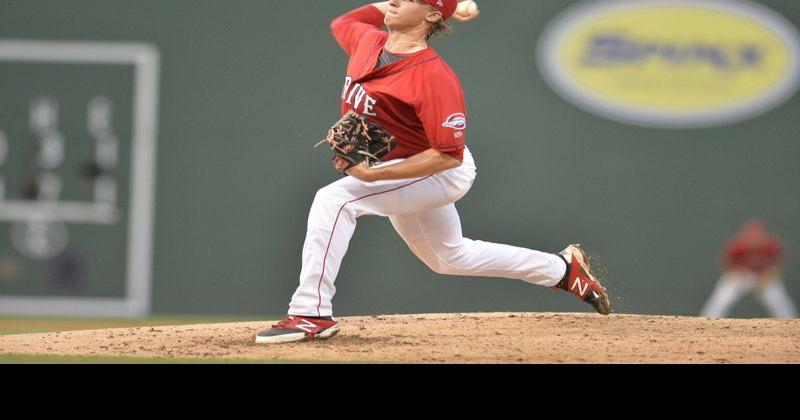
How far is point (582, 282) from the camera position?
5.49 meters

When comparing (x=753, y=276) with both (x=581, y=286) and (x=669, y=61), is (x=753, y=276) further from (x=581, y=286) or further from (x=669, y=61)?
(x=581, y=286)

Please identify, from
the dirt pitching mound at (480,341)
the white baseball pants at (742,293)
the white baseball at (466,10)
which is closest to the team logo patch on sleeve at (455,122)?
the white baseball at (466,10)

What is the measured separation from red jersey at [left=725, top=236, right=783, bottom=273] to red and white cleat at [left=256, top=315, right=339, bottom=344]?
4.86 m

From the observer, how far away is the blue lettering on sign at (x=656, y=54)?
8734 millimetres

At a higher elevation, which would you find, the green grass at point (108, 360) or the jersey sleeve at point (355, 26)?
the jersey sleeve at point (355, 26)

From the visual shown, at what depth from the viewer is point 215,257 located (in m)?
8.77

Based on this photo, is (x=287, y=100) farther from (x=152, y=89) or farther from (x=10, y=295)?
(x=10, y=295)

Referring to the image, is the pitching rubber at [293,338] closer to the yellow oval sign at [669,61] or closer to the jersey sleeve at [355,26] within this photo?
the jersey sleeve at [355,26]

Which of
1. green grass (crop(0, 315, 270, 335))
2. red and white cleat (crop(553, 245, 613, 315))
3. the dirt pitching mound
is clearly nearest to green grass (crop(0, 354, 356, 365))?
the dirt pitching mound

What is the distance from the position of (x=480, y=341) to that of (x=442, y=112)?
1080mm

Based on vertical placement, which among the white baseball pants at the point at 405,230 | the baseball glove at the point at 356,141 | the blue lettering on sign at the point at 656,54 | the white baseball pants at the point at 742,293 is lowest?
the white baseball pants at the point at 742,293

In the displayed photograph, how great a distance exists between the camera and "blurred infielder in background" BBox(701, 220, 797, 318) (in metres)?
8.76

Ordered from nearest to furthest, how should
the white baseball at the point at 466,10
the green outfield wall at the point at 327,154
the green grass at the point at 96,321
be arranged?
1. the white baseball at the point at 466,10
2. the green grass at the point at 96,321
3. the green outfield wall at the point at 327,154

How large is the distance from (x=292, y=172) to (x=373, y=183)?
4040mm
